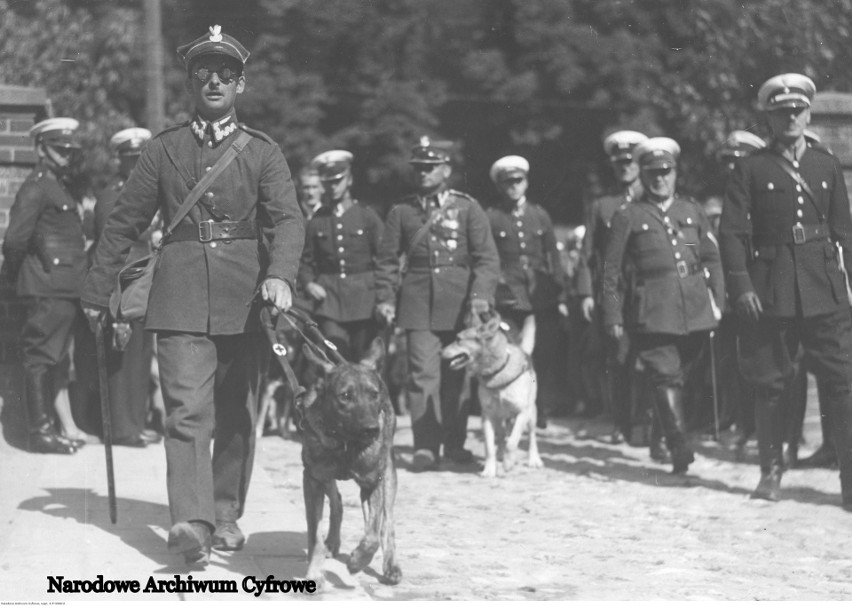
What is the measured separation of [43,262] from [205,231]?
14.2 feet

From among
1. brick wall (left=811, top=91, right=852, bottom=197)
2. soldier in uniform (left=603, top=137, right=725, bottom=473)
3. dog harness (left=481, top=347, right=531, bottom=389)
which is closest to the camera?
soldier in uniform (left=603, top=137, right=725, bottom=473)

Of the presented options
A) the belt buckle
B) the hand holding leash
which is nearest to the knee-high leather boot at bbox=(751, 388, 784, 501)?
the hand holding leash

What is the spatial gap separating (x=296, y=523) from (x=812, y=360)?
328 cm

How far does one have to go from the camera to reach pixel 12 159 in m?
12.0

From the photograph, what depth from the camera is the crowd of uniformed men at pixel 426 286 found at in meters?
7.65

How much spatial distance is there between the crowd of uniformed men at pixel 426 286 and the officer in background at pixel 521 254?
0.08ft

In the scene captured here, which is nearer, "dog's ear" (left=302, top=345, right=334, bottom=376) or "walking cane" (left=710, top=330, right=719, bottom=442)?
"dog's ear" (left=302, top=345, right=334, bottom=376)

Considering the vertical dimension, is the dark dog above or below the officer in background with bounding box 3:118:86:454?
below

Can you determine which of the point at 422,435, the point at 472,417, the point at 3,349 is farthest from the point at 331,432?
the point at 472,417

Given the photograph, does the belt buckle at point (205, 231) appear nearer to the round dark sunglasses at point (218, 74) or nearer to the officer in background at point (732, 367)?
the round dark sunglasses at point (218, 74)

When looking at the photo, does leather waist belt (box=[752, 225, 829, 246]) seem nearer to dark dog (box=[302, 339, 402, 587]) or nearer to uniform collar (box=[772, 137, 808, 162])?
uniform collar (box=[772, 137, 808, 162])

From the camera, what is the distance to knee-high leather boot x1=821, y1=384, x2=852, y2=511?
9.59 meters

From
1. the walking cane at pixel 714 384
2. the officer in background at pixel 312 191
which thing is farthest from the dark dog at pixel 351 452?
the officer in background at pixel 312 191

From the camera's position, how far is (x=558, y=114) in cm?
2217
